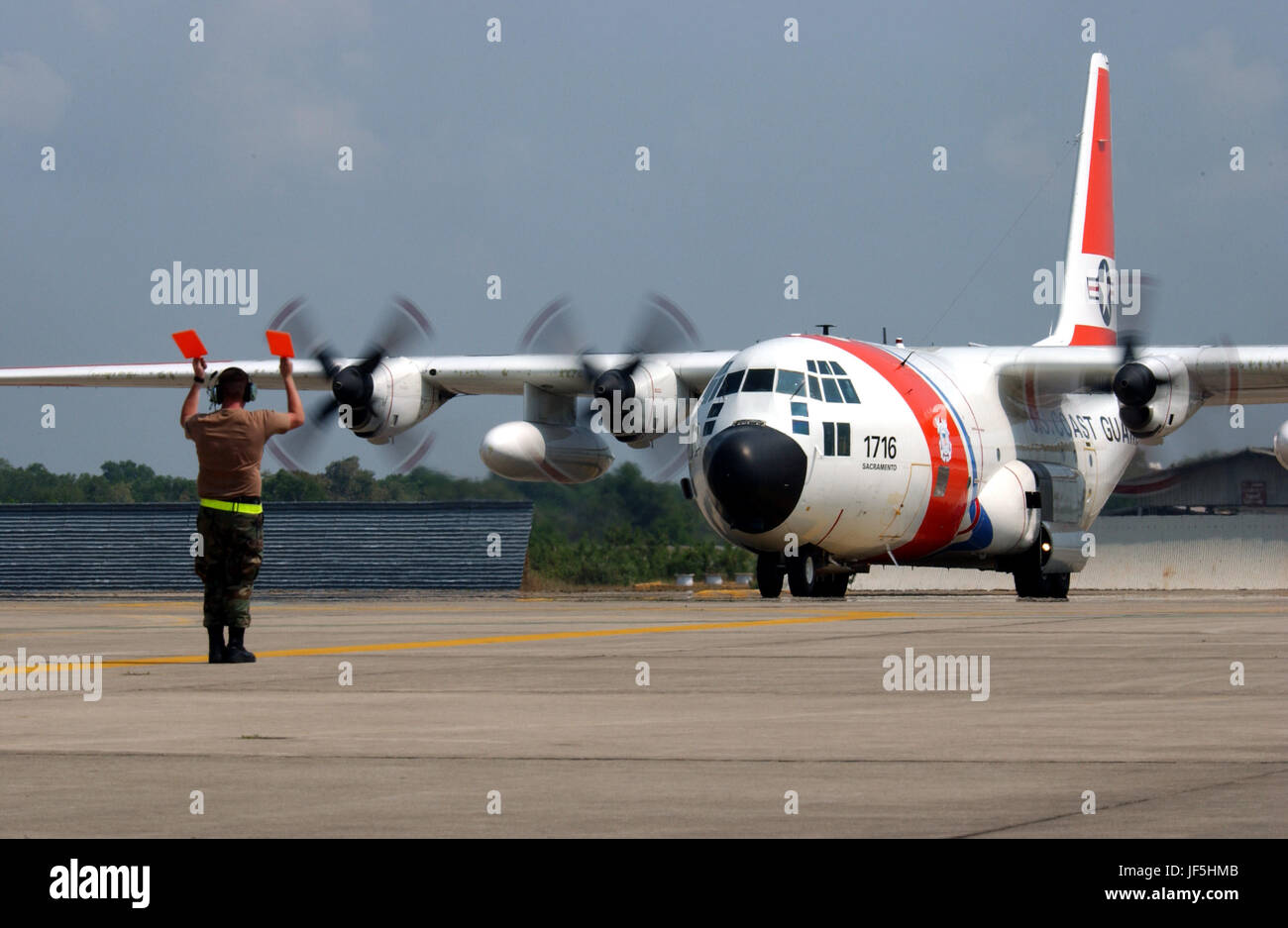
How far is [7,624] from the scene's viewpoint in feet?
63.4

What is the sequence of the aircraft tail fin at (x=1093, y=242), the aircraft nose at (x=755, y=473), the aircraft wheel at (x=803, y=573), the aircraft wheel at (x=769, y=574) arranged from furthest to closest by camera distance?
the aircraft tail fin at (x=1093, y=242) < the aircraft wheel at (x=769, y=574) < the aircraft wheel at (x=803, y=573) < the aircraft nose at (x=755, y=473)

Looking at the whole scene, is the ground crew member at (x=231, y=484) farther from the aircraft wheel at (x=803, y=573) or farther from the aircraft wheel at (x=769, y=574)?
the aircraft wheel at (x=769, y=574)

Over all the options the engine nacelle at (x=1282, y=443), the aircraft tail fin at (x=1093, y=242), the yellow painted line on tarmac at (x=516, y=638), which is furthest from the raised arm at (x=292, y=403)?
the aircraft tail fin at (x=1093, y=242)

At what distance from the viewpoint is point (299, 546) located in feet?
149

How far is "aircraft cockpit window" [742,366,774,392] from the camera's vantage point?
26.0 m

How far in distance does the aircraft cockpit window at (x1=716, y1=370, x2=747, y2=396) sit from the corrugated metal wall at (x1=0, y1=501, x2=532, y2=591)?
14276 mm

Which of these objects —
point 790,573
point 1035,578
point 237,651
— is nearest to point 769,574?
point 790,573

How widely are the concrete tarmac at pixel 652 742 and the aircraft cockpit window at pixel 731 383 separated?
35.9ft

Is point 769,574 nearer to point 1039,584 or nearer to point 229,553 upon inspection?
point 1039,584

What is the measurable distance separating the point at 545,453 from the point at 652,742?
1071 inches

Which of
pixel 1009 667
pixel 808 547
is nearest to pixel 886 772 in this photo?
pixel 1009 667

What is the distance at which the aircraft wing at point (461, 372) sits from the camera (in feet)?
112
